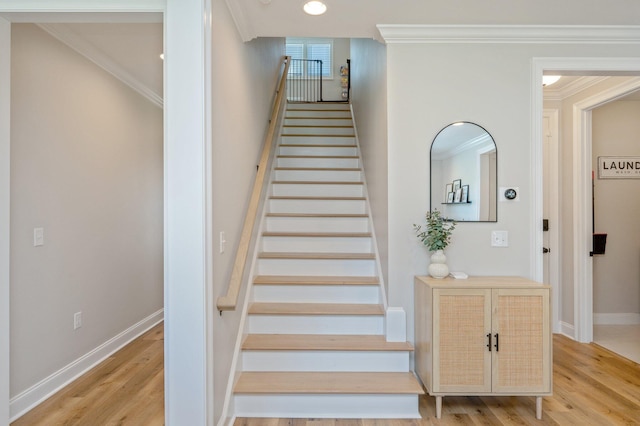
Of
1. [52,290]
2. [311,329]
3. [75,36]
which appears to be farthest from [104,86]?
[311,329]

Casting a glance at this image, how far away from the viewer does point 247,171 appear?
2.84 metres

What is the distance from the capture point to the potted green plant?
2.42 meters

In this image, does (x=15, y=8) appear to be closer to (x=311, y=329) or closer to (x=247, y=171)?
(x=247, y=171)

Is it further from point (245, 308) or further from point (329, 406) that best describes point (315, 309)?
point (329, 406)

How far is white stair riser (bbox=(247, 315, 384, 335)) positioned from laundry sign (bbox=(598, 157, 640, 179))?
3.38 m

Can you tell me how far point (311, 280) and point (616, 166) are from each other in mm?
3791

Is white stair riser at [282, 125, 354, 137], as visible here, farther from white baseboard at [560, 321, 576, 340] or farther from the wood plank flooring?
white baseboard at [560, 321, 576, 340]

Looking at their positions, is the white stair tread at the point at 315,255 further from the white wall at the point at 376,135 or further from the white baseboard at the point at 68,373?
the white baseboard at the point at 68,373

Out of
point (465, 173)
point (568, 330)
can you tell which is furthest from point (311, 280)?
point (568, 330)

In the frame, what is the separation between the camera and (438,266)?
2428mm

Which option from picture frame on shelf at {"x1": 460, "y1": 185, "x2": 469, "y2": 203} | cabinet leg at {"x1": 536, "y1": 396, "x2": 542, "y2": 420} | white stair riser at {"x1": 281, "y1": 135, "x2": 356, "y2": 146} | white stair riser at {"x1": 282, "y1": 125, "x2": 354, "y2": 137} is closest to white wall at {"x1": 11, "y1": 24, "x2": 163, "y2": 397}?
white stair riser at {"x1": 281, "y1": 135, "x2": 356, "y2": 146}

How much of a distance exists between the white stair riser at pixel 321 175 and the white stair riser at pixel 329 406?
240 centimetres

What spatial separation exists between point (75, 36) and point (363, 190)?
279 cm

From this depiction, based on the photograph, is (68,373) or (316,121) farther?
(316,121)
